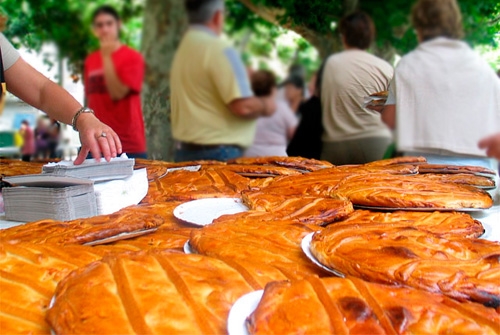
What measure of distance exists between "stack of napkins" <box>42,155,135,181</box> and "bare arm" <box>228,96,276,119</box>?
60cm

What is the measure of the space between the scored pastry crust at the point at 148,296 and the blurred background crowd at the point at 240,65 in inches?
56.0

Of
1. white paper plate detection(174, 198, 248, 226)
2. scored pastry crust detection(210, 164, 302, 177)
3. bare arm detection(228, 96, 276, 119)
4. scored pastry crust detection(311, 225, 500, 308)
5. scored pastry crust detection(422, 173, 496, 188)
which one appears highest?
bare arm detection(228, 96, 276, 119)

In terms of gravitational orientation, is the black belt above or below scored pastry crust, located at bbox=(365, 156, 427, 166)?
above

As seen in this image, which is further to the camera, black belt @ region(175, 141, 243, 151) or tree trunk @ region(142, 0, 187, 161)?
black belt @ region(175, 141, 243, 151)

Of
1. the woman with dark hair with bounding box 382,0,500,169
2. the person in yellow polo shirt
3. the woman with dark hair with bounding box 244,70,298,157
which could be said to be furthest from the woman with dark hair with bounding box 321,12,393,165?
the person in yellow polo shirt

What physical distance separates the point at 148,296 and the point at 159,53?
1773 millimetres

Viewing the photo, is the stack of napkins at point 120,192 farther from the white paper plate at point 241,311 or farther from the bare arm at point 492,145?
the bare arm at point 492,145

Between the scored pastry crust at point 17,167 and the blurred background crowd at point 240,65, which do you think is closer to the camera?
the blurred background crowd at point 240,65

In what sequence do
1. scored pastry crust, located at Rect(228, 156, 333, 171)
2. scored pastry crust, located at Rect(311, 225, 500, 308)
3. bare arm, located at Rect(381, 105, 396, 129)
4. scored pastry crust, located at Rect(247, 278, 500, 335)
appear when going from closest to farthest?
scored pastry crust, located at Rect(247, 278, 500, 335), scored pastry crust, located at Rect(311, 225, 500, 308), bare arm, located at Rect(381, 105, 396, 129), scored pastry crust, located at Rect(228, 156, 333, 171)

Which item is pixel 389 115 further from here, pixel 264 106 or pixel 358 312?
pixel 358 312

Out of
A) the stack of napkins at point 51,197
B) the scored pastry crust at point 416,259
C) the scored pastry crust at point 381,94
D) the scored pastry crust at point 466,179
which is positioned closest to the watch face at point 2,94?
the stack of napkins at point 51,197

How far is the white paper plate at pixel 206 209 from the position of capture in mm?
2320

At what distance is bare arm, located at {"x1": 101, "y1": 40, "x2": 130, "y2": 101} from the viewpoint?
2848 mm

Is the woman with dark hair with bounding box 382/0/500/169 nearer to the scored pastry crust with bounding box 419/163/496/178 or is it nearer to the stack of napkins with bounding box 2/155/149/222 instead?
the scored pastry crust with bounding box 419/163/496/178
